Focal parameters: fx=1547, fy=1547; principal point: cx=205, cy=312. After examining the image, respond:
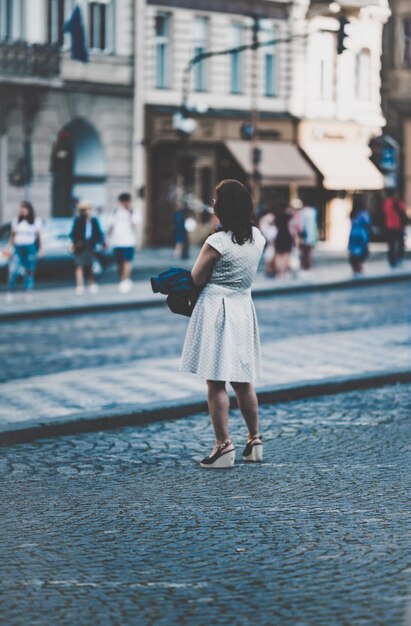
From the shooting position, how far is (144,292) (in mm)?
26844

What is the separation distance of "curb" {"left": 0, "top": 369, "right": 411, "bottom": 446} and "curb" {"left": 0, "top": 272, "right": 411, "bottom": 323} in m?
9.66

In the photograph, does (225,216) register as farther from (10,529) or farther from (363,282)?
(363,282)

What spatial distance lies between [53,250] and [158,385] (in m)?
17.6

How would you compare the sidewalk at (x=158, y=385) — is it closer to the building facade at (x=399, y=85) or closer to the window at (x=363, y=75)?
the window at (x=363, y=75)

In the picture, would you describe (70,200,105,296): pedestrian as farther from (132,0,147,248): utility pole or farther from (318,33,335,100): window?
(318,33,335,100): window

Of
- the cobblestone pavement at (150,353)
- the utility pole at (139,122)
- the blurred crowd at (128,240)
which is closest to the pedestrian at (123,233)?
the blurred crowd at (128,240)

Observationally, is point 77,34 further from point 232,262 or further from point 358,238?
point 232,262

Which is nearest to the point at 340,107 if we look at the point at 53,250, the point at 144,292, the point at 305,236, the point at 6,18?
the point at 6,18

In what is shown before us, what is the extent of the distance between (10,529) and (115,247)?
19687mm

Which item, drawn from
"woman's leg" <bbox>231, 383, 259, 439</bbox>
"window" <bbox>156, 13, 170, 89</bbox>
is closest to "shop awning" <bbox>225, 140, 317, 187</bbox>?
"window" <bbox>156, 13, 170, 89</bbox>

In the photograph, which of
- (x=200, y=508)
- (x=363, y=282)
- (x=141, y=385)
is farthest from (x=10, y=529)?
(x=363, y=282)

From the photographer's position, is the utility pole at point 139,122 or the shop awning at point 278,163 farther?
the shop awning at point 278,163

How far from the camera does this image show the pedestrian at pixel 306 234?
32.4 metres

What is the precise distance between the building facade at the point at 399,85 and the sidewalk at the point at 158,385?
37.1 metres
